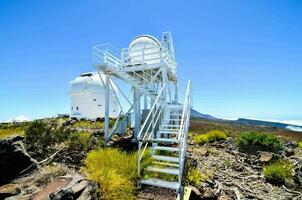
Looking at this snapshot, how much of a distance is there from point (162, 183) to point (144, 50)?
1106 cm

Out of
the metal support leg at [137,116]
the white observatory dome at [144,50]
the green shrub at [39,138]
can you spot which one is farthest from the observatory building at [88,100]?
the green shrub at [39,138]

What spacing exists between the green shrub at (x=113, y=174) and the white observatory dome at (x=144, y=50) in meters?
8.59

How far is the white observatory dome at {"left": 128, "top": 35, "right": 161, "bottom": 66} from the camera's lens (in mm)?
15681

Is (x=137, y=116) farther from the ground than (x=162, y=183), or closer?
farther from the ground

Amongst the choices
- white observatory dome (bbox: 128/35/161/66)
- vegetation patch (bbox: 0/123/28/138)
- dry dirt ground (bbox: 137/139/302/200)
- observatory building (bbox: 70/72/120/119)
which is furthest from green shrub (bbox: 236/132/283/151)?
observatory building (bbox: 70/72/120/119)

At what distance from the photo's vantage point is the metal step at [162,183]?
6924 mm

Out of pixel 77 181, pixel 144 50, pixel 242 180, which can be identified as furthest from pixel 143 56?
pixel 77 181

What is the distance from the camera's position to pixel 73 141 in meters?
11.3

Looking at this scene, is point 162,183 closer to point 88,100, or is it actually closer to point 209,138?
point 209,138

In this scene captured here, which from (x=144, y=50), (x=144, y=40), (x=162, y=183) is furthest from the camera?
(x=144, y=40)

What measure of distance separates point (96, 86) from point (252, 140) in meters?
18.5

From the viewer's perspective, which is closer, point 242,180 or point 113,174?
point 113,174

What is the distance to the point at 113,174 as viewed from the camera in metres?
6.42

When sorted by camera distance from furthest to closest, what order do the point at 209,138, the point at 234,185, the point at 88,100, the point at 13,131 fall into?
the point at 88,100
the point at 209,138
the point at 13,131
the point at 234,185
